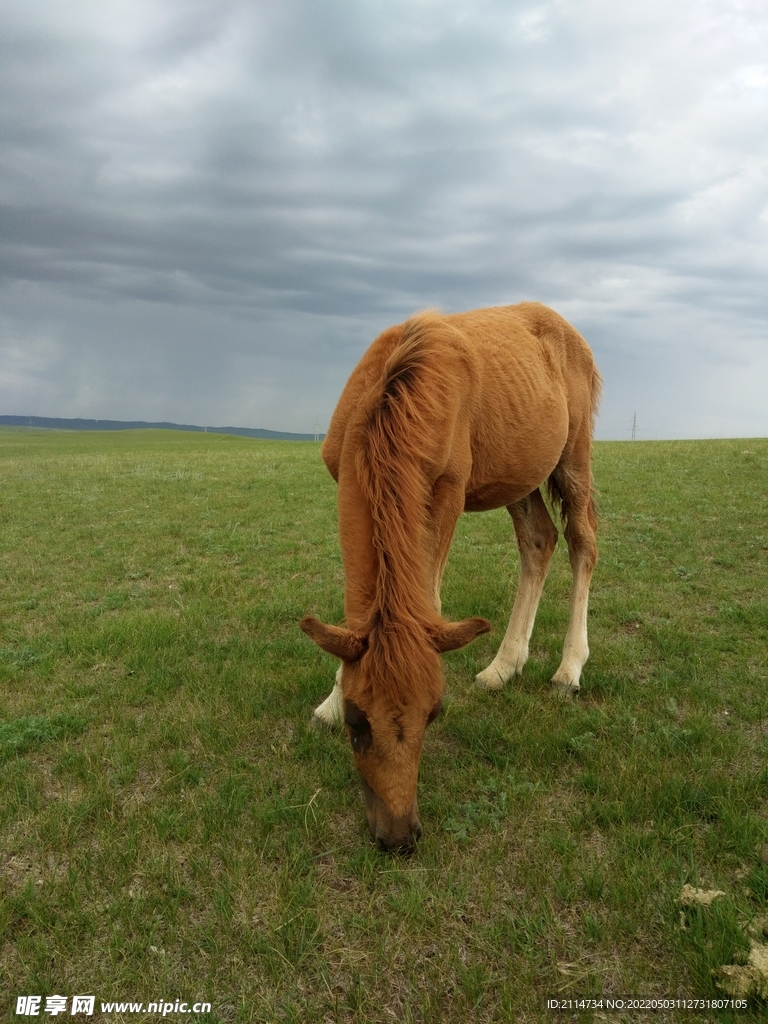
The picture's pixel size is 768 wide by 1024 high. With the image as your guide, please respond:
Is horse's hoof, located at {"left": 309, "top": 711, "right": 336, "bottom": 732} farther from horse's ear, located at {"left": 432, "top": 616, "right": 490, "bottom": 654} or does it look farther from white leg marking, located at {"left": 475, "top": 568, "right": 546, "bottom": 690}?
horse's ear, located at {"left": 432, "top": 616, "right": 490, "bottom": 654}

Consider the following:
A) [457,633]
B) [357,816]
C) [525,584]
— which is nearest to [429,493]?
[457,633]

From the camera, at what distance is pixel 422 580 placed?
312 centimetres

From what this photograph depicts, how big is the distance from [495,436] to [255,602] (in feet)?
12.9

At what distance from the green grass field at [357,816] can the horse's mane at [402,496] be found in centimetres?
110

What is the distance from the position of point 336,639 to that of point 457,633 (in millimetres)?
589

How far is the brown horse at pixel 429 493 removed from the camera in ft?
9.48

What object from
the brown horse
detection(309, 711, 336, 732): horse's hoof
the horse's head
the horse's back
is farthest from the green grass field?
the horse's back

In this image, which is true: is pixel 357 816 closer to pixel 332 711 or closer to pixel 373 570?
pixel 332 711

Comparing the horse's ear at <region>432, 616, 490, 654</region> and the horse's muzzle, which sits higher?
the horse's ear at <region>432, 616, 490, 654</region>

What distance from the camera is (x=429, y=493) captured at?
3535 millimetres

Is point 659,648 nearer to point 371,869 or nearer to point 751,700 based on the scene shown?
point 751,700

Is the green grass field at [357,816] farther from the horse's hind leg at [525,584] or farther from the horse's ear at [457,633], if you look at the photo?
the horse's ear at [457,633]

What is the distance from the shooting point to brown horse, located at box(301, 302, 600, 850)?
289 cm

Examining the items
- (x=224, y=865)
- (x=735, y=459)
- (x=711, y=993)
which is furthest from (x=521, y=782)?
(x=735, y=459)
